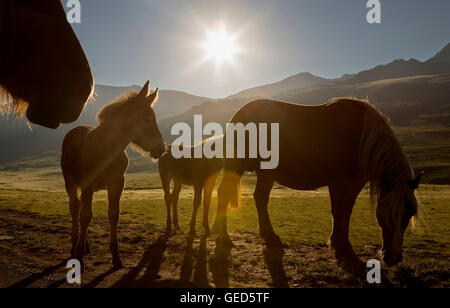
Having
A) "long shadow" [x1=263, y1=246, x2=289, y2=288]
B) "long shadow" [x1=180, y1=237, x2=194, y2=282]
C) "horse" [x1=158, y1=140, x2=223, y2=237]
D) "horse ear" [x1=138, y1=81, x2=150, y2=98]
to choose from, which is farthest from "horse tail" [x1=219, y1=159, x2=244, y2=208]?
"horse ear" [x1=138, y1=81, x2=150, y2=98]

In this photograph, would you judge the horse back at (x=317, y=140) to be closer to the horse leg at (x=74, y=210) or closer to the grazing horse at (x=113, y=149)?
the grazing horse at (x=113, y=149)

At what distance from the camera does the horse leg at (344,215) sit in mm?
6309

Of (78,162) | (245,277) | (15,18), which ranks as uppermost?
(15,18)

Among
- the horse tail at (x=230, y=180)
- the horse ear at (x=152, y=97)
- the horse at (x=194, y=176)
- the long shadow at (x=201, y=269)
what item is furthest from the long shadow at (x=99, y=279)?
the horse at (x=194, y=176)

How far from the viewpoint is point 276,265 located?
6848 millimetres

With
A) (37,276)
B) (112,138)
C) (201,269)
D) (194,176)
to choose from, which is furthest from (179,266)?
(194,176)

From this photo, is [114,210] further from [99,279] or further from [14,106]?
[14,106]

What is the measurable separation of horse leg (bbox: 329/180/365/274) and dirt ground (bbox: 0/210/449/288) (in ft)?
1.15

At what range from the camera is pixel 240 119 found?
346 inches

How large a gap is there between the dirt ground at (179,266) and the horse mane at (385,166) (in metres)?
1.57
